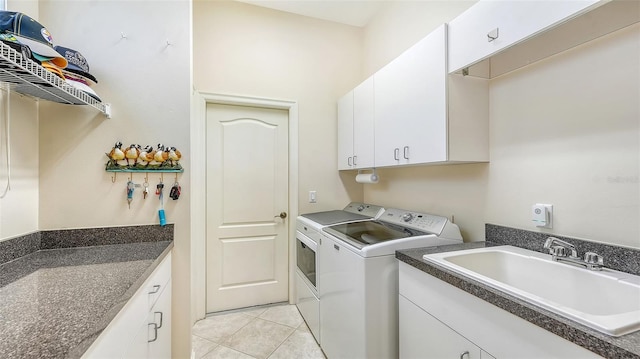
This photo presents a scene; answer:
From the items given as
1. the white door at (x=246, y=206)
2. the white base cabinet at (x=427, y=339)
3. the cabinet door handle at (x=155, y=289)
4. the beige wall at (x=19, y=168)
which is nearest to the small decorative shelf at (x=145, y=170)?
the beige wall at (x=19, y=168)

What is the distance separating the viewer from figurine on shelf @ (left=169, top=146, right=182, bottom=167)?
152 centimetres

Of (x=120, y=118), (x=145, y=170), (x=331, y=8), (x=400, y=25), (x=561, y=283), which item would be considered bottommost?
(x=561, y=283)

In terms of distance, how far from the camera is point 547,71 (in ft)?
4.06

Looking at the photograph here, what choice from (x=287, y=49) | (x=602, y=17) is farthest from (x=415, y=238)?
(x=287, y=49)

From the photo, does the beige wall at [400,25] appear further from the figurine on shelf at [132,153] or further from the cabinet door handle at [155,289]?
the cabinet door handle at [155,289]

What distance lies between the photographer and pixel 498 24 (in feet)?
3.76

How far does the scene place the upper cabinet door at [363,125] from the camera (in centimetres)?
207

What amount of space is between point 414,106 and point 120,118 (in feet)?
5.65

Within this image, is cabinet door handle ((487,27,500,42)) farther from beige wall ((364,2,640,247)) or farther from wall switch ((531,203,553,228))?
wall switch ((531,203,553,228))

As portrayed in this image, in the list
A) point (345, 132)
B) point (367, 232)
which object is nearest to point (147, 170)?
point (367, 232)

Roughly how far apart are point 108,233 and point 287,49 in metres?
2.16

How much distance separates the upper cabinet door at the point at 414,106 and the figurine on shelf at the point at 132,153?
1.56m

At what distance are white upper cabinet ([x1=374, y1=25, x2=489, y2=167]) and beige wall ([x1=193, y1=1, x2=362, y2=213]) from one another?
42.5 inches

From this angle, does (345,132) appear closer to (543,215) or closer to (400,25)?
(400,25)
